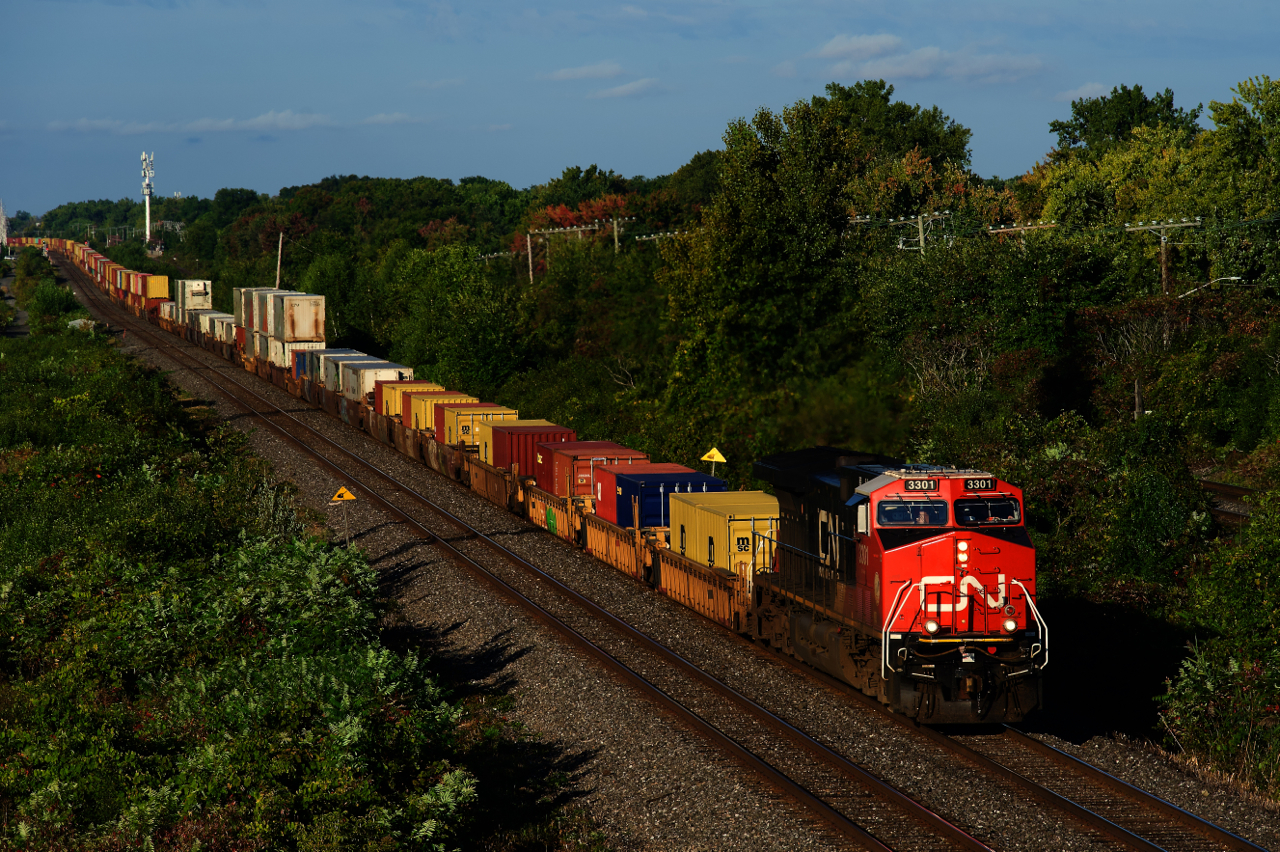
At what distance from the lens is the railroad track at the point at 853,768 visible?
14.5m

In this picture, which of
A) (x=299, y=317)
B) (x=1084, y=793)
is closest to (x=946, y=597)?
(x=1084, y=793)

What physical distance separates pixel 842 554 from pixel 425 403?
2989 centimetres

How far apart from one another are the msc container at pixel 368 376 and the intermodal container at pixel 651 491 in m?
25.5

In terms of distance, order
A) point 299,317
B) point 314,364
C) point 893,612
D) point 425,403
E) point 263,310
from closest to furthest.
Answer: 1. point 893,612
2. point 425,403
3. point 314,364
4. point 299,317
5. point 263,310

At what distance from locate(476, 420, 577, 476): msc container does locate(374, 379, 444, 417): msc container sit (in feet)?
35.2

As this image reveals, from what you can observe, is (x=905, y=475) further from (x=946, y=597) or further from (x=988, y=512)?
(x=946, y=597)

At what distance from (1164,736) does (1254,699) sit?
246 cm

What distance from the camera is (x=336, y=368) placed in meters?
57.3

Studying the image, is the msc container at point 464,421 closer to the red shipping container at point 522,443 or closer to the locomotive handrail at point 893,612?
the red shipping container at point 522,443


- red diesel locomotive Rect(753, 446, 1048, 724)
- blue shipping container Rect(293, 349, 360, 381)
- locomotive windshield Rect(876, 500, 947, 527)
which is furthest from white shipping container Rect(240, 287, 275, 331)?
locomotive windshield Rect(876, 500, 947, 527)

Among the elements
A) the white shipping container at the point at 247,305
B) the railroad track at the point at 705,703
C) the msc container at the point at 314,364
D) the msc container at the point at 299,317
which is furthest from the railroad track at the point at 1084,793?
the white shipping container at the point at 247,305

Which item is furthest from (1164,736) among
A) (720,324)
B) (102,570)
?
(720,324)

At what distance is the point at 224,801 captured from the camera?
13172 millimetres

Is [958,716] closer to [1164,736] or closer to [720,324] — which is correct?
[1164,736]
